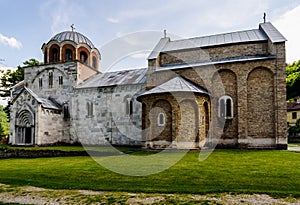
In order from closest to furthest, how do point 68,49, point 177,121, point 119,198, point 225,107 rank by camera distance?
point 119,198 < point 177,121 < point 225,107 < point 68,49

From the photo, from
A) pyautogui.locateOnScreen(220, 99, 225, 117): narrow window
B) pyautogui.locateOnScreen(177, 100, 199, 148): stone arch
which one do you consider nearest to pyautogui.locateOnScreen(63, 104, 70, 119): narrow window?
pyautogui.locateOnScreen(177, 100, 199, 148): stone arch

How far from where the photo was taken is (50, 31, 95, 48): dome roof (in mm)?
29062

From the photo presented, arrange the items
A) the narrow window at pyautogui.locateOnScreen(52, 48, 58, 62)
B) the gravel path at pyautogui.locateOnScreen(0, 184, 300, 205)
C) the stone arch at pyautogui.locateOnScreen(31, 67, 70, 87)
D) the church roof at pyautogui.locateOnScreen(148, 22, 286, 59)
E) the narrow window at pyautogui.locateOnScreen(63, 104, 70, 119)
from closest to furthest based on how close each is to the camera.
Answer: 1. the gravel path at pyautogui.locateOnScreen(0, 184, 300, 205)
2. the church roof at pyautogui.locateOnScreen(148, 22, 286, 59)
3. the narrow window at pyautogui.locateOnScreen(63, 104, 70, 119)
4. the stone arch at pyautogui.locateOnScreen(31, 67, 70, 87)
5. the narrow window at pyautogui.locateOnScreen(52, 48, 58, 62)

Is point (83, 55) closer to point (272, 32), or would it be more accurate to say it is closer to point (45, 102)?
point (45, 102)

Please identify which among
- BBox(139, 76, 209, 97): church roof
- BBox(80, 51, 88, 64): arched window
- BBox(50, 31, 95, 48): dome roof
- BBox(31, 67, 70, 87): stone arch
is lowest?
BBox(139, 76, 209, 97): church roof

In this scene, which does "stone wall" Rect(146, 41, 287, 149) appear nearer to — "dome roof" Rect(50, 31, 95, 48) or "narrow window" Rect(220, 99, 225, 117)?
"narrow window" Rect(220, 99, 225, 117)

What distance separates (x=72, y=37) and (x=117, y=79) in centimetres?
739

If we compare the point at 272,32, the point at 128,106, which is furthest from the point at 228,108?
the point at 128,106

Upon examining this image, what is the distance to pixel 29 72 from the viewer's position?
96.8ft

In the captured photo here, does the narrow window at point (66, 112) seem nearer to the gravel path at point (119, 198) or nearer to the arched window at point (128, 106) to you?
the arched window at point (128, 106)

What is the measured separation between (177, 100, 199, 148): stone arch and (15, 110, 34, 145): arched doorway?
49.1 ft

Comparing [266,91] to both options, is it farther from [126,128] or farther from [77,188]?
[77,188]

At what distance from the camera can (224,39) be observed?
22.7 metres

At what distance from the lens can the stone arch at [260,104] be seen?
1911cm
